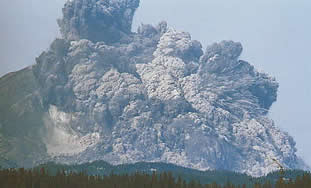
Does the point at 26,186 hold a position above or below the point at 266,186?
below

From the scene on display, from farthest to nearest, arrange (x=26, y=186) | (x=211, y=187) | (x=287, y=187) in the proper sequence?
1. (x=211, y=187)
2. (x=26, y=186)
3. (x=287, y=187)

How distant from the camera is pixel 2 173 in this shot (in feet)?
431

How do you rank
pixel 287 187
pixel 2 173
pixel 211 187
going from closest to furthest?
1. pixel 287 187
2. pixel 2 173
3. pixel 211 187

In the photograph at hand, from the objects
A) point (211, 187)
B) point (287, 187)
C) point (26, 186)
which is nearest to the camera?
point (287, 187)

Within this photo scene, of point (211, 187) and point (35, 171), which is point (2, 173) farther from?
point (211, 187)

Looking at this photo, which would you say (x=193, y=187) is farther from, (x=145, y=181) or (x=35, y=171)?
(x=35, y=171)

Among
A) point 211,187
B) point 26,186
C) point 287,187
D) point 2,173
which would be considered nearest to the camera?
point 287,187

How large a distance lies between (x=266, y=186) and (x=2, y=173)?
160 ft

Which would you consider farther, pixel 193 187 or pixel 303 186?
pixel 193 187

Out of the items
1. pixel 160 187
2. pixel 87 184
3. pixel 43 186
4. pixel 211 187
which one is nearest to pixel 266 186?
pixel 211 187

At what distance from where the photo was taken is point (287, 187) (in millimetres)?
115250

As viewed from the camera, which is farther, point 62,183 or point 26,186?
point 62,183

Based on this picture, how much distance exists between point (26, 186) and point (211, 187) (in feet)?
118

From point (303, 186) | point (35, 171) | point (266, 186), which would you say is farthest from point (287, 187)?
point (35, 171)
